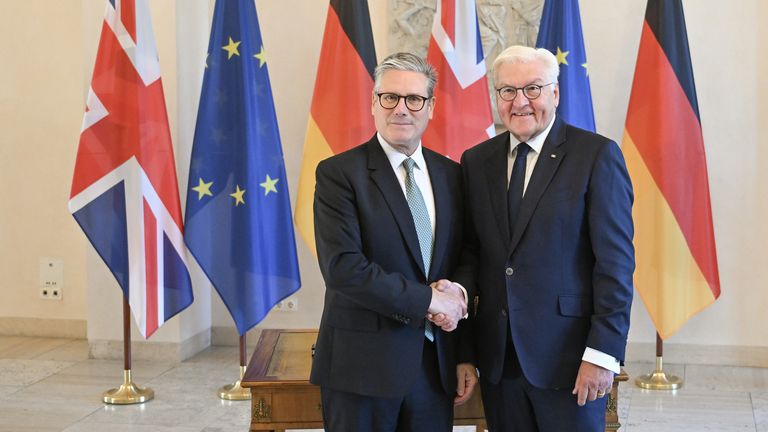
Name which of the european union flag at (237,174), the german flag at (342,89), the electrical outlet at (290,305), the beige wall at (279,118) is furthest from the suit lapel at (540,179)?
the electrical outlet at (290,305)

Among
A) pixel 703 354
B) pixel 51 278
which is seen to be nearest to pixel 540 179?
pixel 703 354

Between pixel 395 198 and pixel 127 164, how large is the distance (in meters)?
2.59

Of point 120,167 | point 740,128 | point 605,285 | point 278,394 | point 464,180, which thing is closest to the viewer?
point 605,285

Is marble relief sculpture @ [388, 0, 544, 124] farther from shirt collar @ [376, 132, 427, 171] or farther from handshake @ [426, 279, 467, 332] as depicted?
handshake @ [426, 279, 467, 332]

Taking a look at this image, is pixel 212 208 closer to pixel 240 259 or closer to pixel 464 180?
pixel 240 259

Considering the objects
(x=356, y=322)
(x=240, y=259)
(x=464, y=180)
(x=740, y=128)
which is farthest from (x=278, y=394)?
(x=740, y=128)

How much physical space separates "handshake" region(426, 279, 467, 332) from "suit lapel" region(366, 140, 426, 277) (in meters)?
0.07

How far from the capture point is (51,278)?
19.1 feet

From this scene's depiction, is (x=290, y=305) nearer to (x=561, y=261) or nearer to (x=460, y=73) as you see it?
(x=460, y=73)

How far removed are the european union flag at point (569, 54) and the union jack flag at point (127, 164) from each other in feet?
6.61

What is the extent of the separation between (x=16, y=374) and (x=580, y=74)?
3506 mm

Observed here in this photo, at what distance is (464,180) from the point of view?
2.33m

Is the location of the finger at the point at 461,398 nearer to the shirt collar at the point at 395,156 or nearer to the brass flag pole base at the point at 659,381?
the shirt collar at the point at 395,156

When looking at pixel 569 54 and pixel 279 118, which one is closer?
pixel 569 54
